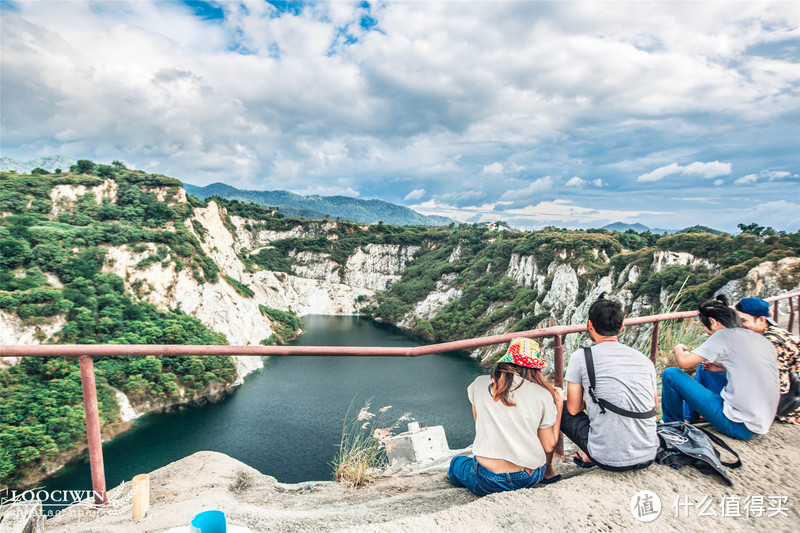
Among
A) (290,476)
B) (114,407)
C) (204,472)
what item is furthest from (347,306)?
(204,472)

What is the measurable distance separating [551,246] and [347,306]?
4778 centimetres

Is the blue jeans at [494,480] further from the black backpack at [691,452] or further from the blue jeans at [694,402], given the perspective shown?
the blue jeans at [694,402]

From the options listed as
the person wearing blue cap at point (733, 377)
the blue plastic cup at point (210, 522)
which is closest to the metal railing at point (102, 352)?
the blue plastic cup at point (210, 522)

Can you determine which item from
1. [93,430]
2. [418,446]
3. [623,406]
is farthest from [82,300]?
[623,406]

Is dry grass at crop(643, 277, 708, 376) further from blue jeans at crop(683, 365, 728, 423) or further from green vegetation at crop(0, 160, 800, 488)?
blue jeans at crop(683, 365, 728, 423)

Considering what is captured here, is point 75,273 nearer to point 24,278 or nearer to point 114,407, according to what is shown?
point 24,278

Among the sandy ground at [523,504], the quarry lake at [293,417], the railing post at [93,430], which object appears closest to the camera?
the sandy ground at [523,504]

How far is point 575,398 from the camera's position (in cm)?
279

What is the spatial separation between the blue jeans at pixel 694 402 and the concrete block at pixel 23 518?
4.31 meters

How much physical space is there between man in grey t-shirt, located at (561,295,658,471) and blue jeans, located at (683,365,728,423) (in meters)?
1.12

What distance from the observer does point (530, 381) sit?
258 centimetres

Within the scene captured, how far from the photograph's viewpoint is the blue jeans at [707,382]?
3303 mm

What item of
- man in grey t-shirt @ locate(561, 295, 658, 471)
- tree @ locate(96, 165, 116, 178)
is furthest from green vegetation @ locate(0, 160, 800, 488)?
man in grey t-shirt @ locate(561, 295, 658, 471)

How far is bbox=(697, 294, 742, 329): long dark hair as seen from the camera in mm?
3100
